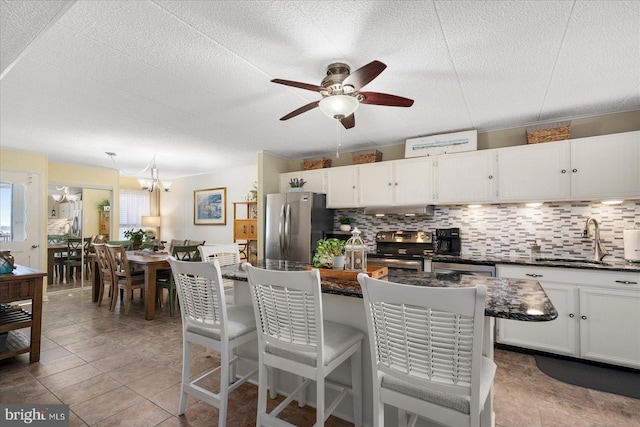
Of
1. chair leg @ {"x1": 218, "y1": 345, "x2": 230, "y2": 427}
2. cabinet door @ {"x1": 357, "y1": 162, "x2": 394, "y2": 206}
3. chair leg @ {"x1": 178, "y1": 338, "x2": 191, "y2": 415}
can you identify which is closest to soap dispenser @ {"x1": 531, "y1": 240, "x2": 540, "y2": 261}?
cabinet door @ {"x1": 357, "y1": 162, "x2": 394, "y2": 206}

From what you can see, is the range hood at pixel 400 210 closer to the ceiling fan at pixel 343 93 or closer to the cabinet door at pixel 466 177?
the cabinet door at pixel 466 177

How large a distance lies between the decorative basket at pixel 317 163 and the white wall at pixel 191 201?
5.50ft

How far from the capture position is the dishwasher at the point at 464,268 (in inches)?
123

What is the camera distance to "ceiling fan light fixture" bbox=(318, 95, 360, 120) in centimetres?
194

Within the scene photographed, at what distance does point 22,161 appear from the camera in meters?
4.70

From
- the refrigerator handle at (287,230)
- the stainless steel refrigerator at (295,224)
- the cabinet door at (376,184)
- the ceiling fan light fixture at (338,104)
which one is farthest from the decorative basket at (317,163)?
the ceiling fan light fixture at (338,104)

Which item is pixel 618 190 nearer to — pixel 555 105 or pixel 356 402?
pixel 555 105

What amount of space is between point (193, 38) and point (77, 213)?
18.7 feet

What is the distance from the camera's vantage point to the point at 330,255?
83.2 inches

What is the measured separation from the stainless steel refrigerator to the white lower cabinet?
2.40m

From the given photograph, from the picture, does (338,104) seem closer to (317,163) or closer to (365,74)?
(365,74)

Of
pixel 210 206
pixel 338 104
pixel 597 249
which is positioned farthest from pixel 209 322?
pixel 210 206

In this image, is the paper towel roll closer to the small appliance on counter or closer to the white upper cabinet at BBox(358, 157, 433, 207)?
the small appliance on counter

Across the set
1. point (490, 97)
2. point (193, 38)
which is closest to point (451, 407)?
point (193, 38)
